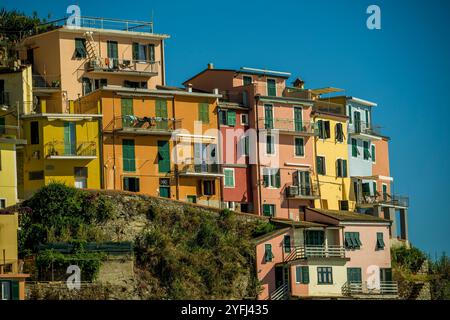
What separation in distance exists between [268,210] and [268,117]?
6470 millimetres

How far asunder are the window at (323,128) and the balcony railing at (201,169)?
10557 millimetres

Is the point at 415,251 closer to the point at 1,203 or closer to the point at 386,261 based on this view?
Answer: the point at 386,261

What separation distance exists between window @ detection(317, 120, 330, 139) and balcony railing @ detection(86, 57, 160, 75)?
12090 mm

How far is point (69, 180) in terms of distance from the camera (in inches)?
3088

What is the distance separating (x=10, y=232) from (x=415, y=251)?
33.1 m

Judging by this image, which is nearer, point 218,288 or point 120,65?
point 218,288

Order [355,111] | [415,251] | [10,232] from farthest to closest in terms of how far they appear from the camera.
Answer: [355,111] → [415,251] → [10,232]

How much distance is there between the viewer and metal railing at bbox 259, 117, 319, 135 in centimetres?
8797

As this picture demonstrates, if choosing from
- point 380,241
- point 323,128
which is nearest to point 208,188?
point 380,241

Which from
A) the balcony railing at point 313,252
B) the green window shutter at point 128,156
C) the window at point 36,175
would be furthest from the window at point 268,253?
the window at point 36,175

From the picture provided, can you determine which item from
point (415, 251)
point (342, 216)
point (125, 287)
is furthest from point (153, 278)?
point (415, 251)

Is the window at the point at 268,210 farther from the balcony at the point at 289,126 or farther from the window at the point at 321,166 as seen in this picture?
the window at the point at 321,166

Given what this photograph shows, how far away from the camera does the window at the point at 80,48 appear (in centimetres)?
8619

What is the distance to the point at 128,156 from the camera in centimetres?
8119
